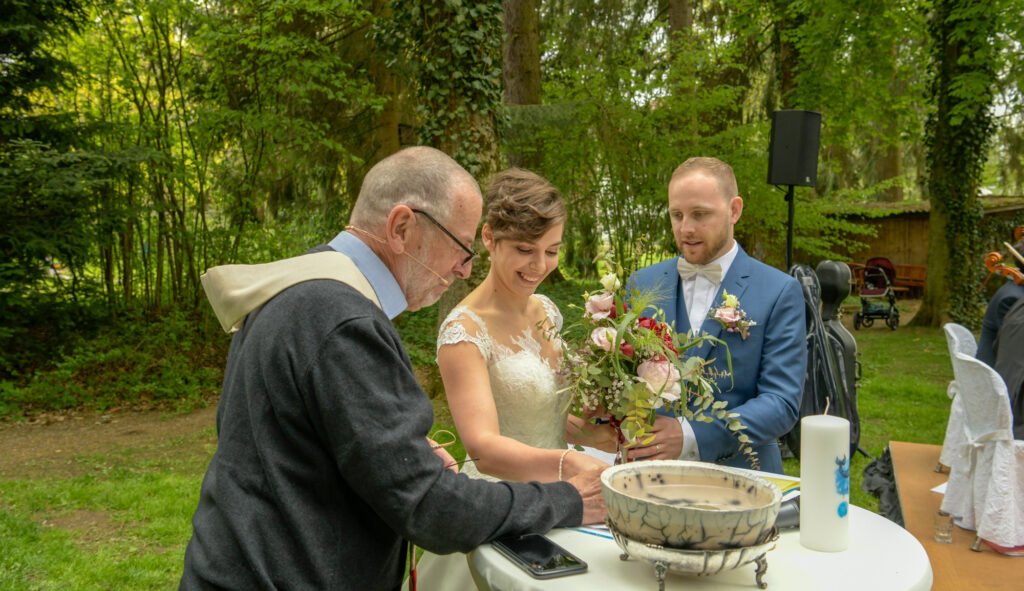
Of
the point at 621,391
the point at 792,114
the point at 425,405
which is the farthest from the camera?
the point at 792,114

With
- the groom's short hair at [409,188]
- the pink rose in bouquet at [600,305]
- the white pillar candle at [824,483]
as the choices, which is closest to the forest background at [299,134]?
the pink rose in bouquet at [600,305]

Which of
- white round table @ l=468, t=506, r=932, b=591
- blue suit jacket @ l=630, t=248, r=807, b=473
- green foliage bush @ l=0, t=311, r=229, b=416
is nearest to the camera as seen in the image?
white round table @ l=468, t=506, r=932, b=591

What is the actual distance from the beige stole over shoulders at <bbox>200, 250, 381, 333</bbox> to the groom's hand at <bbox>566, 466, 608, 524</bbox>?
723mm

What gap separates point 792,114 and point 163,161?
7.57 meters

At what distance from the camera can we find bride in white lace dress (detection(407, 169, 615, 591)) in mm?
2398

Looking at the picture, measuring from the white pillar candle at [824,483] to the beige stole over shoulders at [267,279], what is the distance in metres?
1.01

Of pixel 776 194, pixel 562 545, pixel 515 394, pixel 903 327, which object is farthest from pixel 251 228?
pixel 903 327

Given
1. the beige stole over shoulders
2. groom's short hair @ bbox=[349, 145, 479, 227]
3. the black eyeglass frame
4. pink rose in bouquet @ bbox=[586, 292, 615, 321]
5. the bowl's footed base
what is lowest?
the bowl's footed base

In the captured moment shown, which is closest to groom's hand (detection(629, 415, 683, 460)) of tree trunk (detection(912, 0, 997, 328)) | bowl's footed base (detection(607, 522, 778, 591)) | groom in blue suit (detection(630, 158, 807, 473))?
groom in blue suit (detection(630, 158, 807, 473))

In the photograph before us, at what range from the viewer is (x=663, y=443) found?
2.46 meters

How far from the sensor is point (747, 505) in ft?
5.50

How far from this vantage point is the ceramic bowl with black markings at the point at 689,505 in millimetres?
1495

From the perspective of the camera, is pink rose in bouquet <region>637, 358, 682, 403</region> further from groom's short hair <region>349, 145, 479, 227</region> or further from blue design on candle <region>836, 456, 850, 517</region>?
groom's short hair <region>349, 145, 479, 227</region>

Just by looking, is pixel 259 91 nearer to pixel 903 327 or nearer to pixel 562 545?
pixel 562 545
